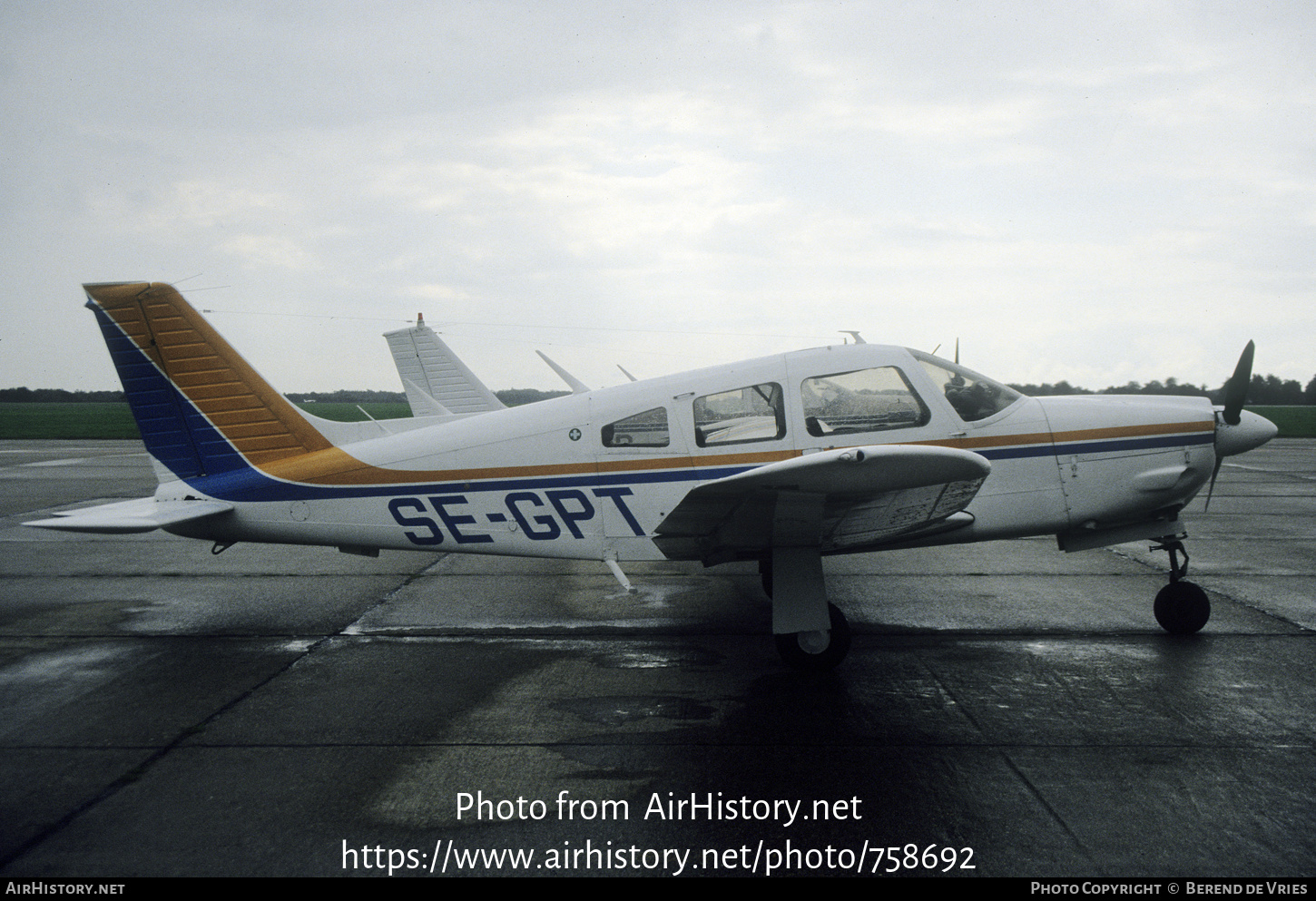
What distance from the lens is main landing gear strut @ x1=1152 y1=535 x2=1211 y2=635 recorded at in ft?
20.7

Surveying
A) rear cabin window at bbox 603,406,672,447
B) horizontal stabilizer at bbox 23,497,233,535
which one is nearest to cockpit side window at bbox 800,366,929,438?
rear cabin window at bbox 603,406,672,447

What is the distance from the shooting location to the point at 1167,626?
638cm

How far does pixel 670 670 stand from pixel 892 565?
469cm

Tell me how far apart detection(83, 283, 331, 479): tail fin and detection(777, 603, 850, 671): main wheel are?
13.5 ft

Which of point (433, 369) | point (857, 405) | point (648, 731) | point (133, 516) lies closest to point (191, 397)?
→ point (133, 516)

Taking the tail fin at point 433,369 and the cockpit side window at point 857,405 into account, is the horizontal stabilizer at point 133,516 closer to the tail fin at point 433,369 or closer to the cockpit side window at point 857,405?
the cockpit side window at point 857,405

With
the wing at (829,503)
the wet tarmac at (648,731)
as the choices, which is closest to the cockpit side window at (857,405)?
the wing at (829,503)

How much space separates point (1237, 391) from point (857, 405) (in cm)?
296

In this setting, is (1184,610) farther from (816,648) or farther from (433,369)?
(433,369)

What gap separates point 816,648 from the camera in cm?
566

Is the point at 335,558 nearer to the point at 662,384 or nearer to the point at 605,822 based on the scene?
the point at 662,384

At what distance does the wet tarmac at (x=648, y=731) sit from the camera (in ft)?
11.6

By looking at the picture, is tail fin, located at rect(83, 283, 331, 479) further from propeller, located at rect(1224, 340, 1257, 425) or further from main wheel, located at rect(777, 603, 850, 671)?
propeller, located at rect(1224, 340, 1257, 425)
